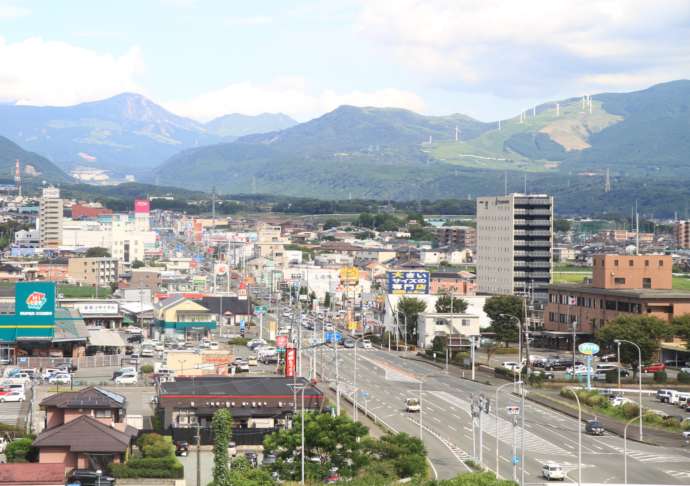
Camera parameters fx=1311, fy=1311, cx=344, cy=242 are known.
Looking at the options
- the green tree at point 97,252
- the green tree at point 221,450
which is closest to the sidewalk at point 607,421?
the green tree at point 221,450

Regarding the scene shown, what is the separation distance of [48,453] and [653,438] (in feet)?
66.9

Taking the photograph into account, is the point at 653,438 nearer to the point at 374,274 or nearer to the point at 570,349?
the point at 570,349

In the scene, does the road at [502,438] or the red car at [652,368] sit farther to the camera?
the red car at [652,368]

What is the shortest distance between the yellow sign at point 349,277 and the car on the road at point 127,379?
195 ft

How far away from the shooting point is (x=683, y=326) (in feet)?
213

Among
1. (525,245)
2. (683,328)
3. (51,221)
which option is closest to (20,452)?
(683,328)

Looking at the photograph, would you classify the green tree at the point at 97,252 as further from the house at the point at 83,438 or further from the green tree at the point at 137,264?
the house at the point at 83,438

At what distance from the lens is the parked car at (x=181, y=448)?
131ft

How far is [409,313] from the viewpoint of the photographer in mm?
83750

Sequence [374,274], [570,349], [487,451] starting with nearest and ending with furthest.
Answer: [487,451]
[570,349]
[374,274]

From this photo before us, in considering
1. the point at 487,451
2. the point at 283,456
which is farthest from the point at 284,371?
the point at 283,456

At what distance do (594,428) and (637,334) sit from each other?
56.6 feet

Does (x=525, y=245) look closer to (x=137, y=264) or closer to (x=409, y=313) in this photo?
(x=409, y=313)

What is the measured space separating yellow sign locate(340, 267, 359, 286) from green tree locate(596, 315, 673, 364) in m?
53.4
